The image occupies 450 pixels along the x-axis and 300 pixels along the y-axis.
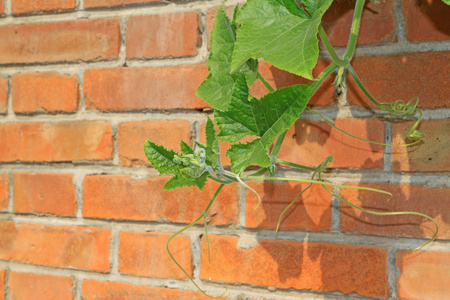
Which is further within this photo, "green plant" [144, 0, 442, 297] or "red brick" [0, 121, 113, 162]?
"red brick" [0, 121, 113, 162]

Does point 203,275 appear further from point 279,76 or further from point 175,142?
point 279,76

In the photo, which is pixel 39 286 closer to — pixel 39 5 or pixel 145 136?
pixel 145 136

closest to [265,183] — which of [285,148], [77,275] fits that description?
[285,148]

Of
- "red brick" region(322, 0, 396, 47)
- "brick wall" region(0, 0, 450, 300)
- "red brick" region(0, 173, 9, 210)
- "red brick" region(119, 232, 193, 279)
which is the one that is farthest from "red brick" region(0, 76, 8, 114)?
"red brick" region(322, 0, 396, 47)

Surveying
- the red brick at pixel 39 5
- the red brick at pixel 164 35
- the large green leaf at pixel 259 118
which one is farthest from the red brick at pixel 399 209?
the red brick at pixel 39 5

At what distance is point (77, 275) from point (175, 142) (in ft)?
1.04

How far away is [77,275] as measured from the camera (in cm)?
82

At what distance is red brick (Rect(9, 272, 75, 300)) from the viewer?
0.83 meters

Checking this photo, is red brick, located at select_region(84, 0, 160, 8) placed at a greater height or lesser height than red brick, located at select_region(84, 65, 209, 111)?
greater

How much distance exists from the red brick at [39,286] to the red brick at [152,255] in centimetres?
12

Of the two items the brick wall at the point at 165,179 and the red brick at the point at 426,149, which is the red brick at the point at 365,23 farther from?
the red brick at the point at 426,149

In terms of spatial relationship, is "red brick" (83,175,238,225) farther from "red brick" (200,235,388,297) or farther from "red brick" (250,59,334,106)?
"red brick" (250,59,334,106)

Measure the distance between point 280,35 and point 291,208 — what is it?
314 millimetres

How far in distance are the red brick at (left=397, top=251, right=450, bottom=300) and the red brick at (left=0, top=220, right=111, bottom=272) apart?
1.64 ft
